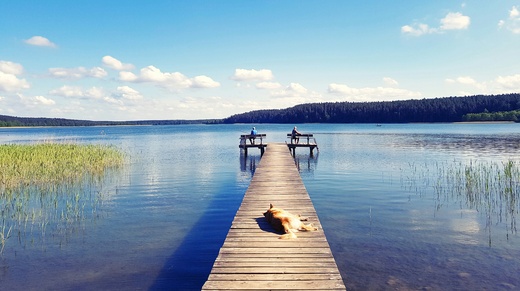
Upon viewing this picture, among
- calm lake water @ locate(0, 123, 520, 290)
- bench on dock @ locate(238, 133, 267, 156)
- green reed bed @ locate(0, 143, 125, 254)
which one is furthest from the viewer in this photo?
bench on dock @ locate(238, 133, 267, 156)

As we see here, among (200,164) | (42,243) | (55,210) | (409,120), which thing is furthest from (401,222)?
(409,120)

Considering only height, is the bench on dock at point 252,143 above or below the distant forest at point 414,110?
below

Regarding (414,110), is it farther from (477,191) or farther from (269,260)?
(269,260)

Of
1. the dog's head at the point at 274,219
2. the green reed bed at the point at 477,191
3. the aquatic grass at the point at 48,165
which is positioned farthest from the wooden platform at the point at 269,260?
the aquatic grass at the point at 48,165

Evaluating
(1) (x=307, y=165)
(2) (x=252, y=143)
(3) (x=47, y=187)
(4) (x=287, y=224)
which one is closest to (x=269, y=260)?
(4) (x=287, y=224)

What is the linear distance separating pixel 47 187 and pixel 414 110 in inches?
5582

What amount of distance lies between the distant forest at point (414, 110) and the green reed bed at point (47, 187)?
127979 millimetres

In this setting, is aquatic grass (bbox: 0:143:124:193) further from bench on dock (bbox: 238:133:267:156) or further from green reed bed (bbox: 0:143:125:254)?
bench on dock (bbox: 238:133:267:156)

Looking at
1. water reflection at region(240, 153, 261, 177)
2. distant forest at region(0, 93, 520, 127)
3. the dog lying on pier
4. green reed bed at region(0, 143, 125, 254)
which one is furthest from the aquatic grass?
distant forest at region(0, 93, 520, 127)

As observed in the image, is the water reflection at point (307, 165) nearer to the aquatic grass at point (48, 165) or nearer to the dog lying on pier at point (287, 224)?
the aquatic grass at point (48, 165)

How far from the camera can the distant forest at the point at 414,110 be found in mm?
127938

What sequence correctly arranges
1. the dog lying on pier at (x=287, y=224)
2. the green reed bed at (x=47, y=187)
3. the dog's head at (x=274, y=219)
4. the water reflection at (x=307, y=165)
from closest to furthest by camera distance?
the dog lying on pier at (x=287, y=224) → the dog's head at (x=274, y=219) → the green reed bed at (x=47, y=187) → the water reflection at (x=307, y=165)

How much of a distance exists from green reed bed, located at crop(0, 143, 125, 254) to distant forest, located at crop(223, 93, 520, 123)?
127979mm

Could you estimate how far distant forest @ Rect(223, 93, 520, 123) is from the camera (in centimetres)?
12794
